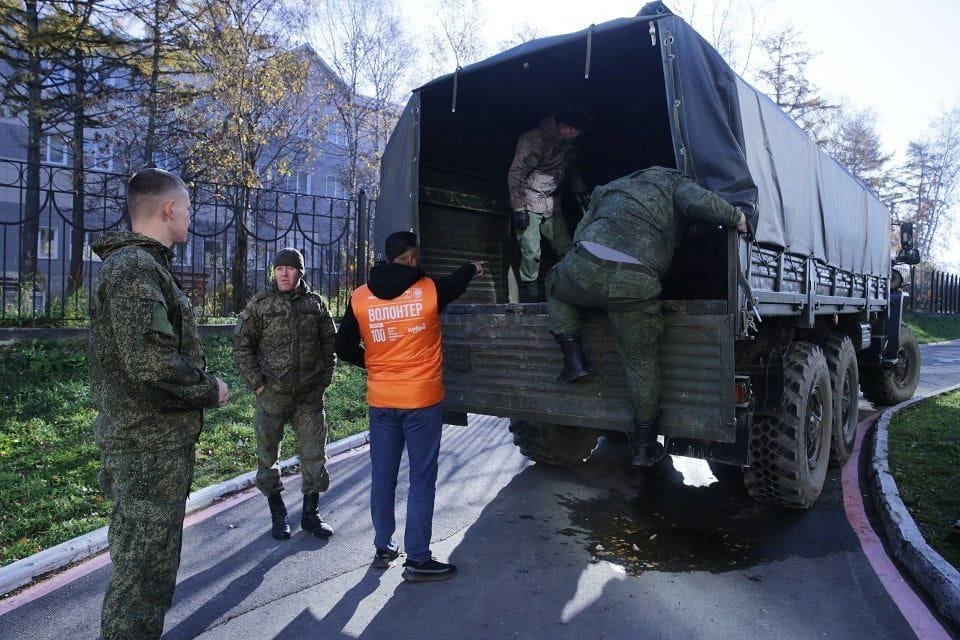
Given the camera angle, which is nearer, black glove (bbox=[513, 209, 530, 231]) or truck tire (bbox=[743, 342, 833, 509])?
truck tire (bbox=[743, 342, 833, 509])

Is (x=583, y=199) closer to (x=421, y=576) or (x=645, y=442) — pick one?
(x=645, y=442)

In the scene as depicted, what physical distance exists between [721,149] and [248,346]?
10.3ft

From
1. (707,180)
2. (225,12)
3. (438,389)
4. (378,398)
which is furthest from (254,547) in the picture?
(225,12)

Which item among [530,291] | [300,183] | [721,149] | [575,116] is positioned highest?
[300,183]

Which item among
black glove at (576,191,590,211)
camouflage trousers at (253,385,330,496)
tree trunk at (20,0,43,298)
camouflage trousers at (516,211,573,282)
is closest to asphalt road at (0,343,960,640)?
camouflage trousers at (253,385,330,496)

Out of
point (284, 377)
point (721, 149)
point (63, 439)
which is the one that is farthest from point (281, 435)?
point (721, 149)

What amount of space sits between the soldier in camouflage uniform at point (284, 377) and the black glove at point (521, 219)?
1.91 meters

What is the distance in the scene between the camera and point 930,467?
5379mm

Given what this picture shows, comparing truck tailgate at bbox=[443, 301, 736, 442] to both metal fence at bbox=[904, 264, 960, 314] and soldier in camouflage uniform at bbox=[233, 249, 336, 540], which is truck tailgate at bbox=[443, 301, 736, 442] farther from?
metal fence at bbox=[904, 264, 960, 314]

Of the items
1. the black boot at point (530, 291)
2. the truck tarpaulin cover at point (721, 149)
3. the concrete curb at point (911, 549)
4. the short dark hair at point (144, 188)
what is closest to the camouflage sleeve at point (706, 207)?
the truck tarpaulin cover at point (721, 149)

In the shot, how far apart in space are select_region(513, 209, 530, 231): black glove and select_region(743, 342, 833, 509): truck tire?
2215 mm

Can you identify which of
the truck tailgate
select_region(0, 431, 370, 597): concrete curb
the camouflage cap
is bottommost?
select_region(0, 431, 370, 597): concrete curb

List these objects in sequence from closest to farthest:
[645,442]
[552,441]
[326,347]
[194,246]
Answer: [645,442] < [326,347] < [552,441] < [194,246]

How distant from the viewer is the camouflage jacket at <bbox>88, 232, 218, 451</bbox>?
7.23ft
